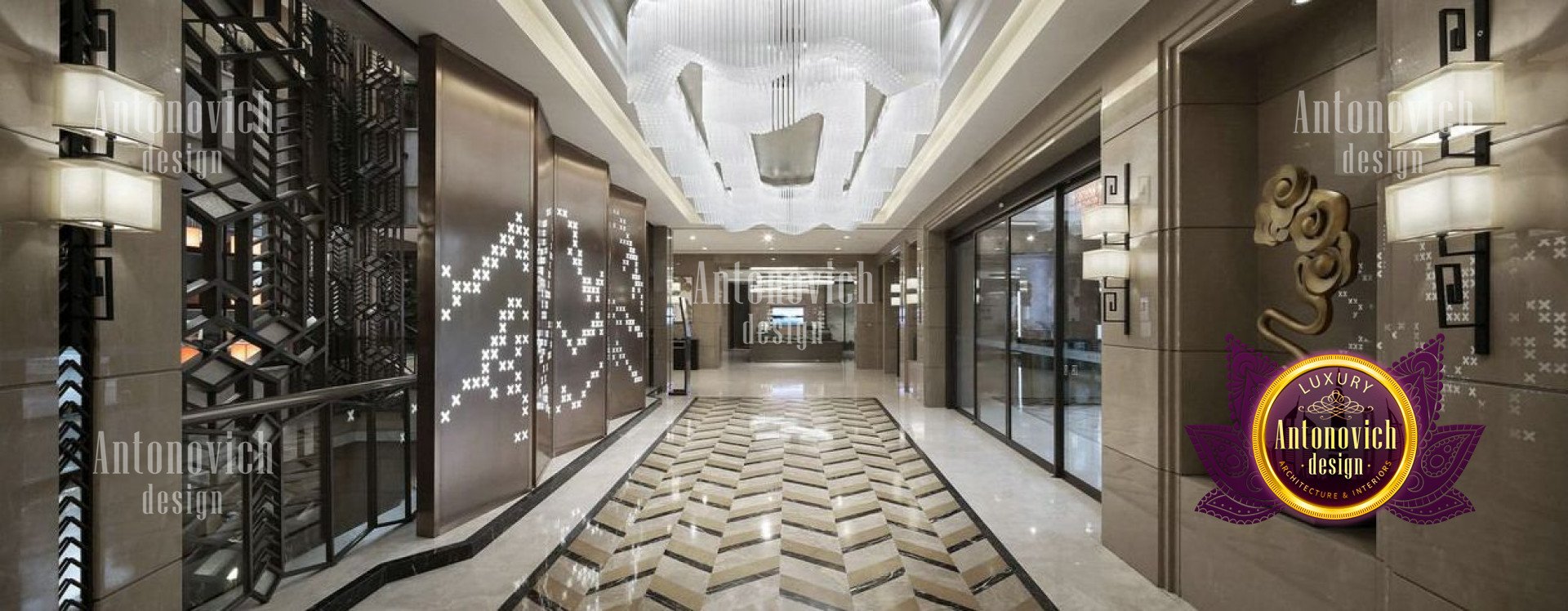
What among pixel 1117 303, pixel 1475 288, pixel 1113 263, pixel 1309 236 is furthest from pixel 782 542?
pixel 1475 288

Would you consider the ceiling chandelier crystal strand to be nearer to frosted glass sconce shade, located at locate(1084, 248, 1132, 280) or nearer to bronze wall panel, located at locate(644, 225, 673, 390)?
frosted glass sconce shade, located at locate(1084, 248, 1132, 280)

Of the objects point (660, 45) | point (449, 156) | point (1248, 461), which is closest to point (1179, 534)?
point (1248, 461)

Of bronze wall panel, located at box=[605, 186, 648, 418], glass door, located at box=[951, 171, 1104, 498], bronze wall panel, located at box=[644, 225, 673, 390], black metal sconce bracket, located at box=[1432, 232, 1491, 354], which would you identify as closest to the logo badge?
black metal sconce bracket, located at box=[1432, 232, 1491, 354]

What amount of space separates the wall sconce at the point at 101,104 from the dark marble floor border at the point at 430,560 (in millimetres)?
2146

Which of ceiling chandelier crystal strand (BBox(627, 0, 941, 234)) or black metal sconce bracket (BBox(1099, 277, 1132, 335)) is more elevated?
ceiling chandelier crystal strand (BBox(627, 0, 941, 234))

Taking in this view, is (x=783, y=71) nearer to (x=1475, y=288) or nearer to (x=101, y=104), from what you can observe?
(x=101, y=104)

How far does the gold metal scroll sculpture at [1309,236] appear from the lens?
2.21 meters

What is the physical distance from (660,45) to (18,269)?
7.68 ft

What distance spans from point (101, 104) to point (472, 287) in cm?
224

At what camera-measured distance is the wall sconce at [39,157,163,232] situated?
166 cm

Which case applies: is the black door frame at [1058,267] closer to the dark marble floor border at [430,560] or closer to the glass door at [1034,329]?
the glass door at [1034,329]

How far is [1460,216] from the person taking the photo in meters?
1.55

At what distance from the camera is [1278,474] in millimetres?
2449

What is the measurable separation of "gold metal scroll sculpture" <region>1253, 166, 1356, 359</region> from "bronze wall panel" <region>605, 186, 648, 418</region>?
607 cm
